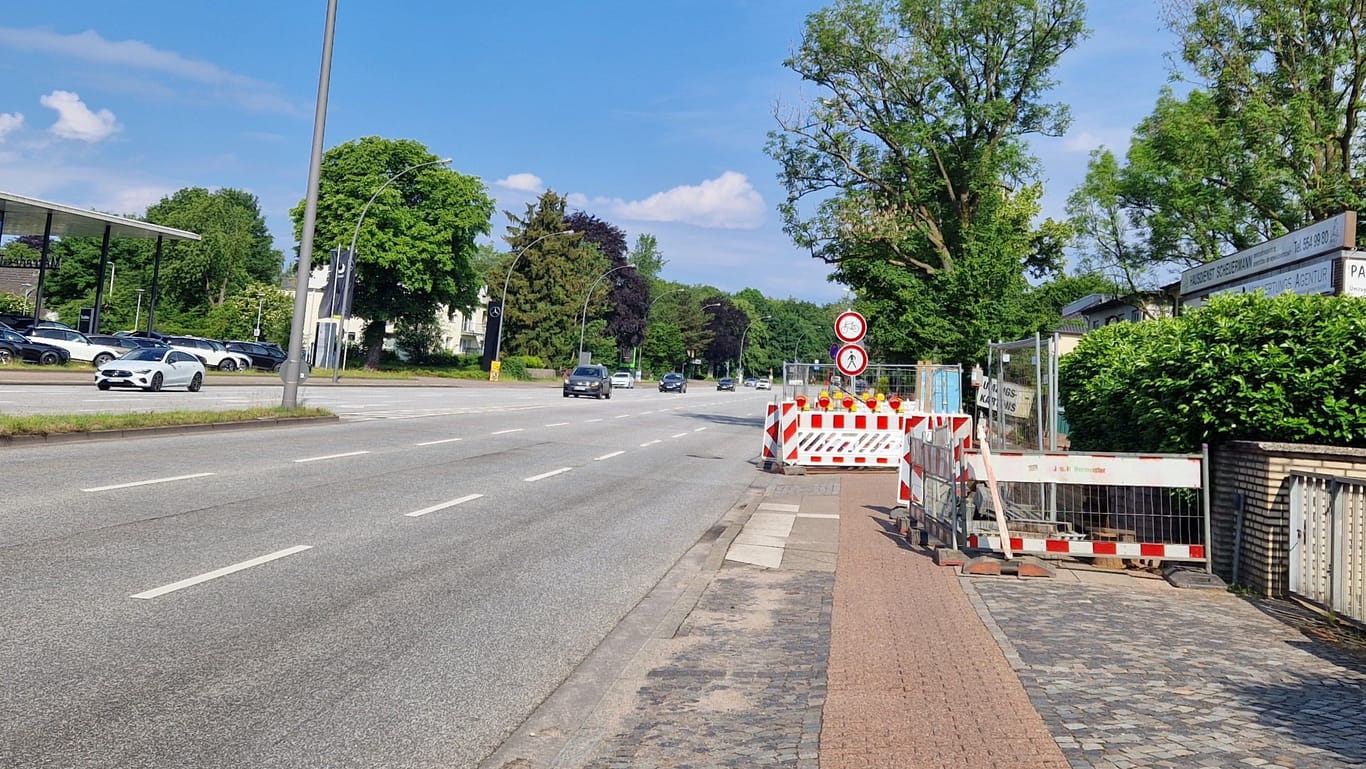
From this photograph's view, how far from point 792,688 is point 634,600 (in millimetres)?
2351

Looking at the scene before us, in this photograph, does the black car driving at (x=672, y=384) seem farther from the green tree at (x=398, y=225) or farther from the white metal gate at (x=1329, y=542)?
the white metal gate at (x=1329, y=542)

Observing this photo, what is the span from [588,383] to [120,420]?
A: 3334cm

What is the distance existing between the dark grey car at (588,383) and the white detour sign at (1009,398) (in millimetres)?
35523

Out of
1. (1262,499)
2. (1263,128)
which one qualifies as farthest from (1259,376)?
(1263,128)

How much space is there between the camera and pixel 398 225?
62.8 m

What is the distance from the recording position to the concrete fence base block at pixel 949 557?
8984mm

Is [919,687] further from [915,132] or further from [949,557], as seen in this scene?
[915,132]

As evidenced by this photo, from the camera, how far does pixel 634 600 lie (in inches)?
292

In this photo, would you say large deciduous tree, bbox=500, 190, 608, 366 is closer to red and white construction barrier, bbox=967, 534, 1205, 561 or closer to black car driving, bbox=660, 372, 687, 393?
black car driving, bbox=660, 372, 687, 393

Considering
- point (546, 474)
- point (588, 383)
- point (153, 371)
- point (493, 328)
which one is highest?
point (493, 328)

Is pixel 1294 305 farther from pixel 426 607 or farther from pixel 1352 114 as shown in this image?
pixel 1352 114

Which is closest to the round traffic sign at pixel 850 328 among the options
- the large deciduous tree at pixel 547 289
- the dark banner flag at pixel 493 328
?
the dark banner flag at pixel 493 328

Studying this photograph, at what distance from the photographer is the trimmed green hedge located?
7840 mm

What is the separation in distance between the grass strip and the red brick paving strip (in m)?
12.4
